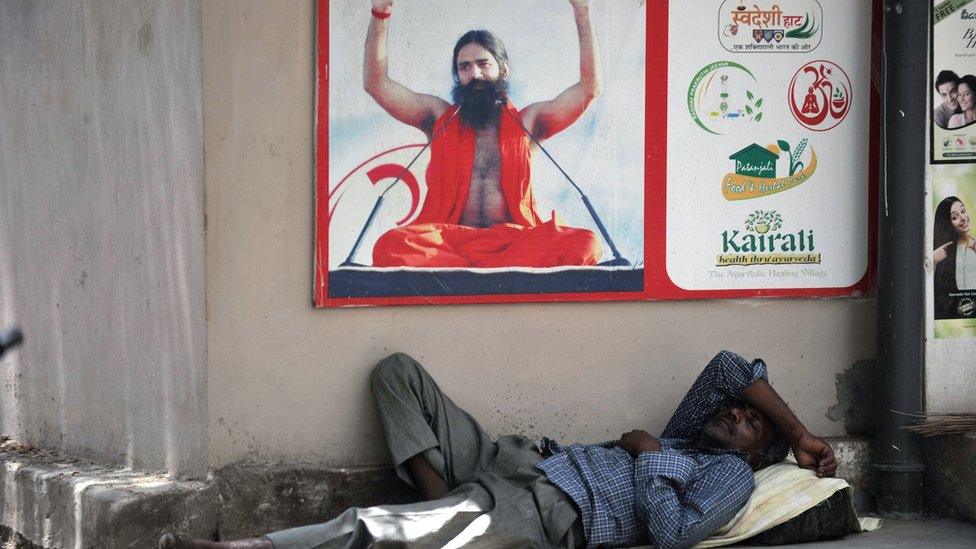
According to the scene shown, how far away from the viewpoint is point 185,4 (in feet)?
13.3

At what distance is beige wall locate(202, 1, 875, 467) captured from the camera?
161 inches

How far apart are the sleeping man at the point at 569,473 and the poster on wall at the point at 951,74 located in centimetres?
117

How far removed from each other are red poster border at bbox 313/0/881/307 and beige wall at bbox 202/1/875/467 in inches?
1.7

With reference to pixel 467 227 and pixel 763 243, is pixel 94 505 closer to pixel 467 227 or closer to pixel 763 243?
pixel 467 227

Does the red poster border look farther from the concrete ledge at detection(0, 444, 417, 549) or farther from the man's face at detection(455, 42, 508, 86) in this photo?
the concrete ledge at detection(0, 444, 417, 549)

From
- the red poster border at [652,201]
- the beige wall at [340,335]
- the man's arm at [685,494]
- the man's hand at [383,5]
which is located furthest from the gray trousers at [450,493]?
the man's hand at [383,5]

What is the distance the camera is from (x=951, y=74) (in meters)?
4.47

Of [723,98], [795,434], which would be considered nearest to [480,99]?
[723,98]

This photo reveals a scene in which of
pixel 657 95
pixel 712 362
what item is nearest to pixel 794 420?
pixel 712 362

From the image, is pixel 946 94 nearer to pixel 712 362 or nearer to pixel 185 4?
pixel 712 362

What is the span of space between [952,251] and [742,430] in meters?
1.16

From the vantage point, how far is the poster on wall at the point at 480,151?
4.21 metres

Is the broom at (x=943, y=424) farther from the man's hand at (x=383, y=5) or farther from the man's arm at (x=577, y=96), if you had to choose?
the man's hand at (x=383, y=5)

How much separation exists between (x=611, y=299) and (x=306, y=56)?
149 cm
